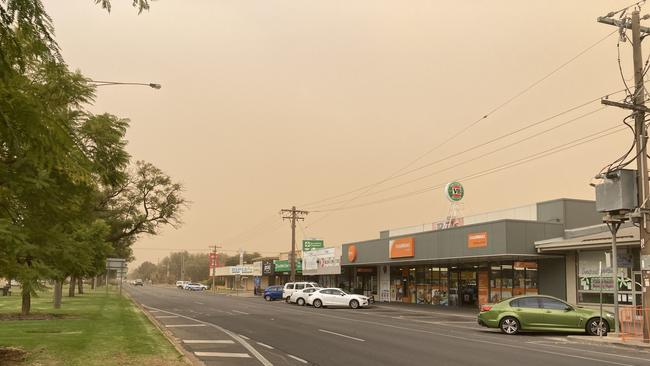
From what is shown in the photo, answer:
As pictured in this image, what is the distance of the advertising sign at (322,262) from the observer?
5536cm

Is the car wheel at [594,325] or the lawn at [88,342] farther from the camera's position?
the car wheel at [594,325]

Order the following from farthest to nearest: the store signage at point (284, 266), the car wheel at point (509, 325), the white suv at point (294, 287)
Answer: the store signage at point (284, 266), the white suv at point (294, 287), the car wheel at point (509, 325)

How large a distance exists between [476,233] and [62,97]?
25999 mm

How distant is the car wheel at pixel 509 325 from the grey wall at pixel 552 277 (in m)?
10.7

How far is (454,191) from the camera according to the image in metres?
41.7

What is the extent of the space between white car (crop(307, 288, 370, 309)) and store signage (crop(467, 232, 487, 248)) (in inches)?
377

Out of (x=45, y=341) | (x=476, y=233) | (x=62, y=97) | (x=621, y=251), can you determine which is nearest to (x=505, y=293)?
(x=476, y=233)

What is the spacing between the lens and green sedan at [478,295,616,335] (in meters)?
21.0

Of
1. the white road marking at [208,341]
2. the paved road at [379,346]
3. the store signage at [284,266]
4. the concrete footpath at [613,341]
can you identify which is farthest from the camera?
the store signage at [284,266]

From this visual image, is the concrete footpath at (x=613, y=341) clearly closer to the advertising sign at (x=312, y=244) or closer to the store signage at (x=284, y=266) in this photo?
the store signage at (x=284, y=266)

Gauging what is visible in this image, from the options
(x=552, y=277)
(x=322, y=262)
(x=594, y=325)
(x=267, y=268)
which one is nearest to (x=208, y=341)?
(x=594, y=325)

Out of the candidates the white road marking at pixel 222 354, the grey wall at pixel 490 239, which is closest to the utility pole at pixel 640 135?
the grey wall at pixel 490 239

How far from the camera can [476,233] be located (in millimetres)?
33094

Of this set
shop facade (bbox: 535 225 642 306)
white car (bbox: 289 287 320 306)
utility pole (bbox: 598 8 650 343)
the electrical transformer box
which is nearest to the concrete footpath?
utility pole (bbox: 598 8 650 343)
